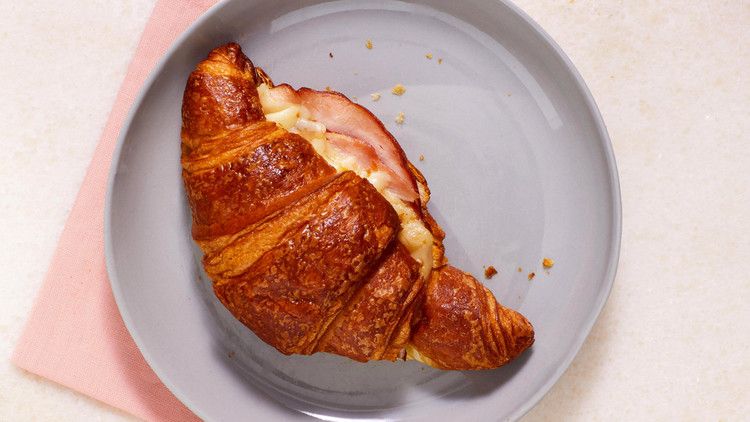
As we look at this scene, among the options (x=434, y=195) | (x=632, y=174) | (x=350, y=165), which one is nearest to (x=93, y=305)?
(x=350, y=165)

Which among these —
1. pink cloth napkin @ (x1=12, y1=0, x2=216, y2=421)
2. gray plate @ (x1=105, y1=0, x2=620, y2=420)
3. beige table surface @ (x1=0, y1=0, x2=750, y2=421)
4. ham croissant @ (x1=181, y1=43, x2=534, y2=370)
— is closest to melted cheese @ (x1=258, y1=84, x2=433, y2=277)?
ham croissant @ (x1=181, y1=43, x2=534, y2=370)

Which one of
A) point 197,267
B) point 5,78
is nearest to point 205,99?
point 197,267

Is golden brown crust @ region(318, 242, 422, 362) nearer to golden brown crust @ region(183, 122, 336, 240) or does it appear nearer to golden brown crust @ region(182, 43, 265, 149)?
golden brown crust @ region(183, 122, 336, 240)

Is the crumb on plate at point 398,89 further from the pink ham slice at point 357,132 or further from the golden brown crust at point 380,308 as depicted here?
the golden brown crust at point 380,308

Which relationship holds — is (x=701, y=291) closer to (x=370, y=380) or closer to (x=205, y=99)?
(x=370, y=380)

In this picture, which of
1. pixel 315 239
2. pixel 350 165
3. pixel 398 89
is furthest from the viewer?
pixel 398 89

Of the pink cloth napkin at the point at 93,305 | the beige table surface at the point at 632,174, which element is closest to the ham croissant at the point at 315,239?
the pink cloth napkin at the point at 93,305

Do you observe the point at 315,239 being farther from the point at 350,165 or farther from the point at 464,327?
the point at 464,327
